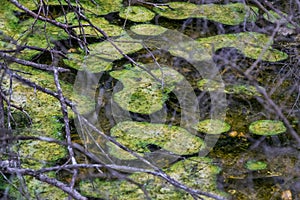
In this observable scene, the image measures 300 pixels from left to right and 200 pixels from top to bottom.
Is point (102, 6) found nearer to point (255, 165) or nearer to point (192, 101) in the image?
point (192, 101)

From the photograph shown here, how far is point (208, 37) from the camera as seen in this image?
2826 mm

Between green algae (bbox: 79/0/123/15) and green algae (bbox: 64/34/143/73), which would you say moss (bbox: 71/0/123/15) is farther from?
green algae (bbox: 64/34/143/73)

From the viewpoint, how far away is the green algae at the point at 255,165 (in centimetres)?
189

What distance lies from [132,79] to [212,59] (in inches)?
17.8

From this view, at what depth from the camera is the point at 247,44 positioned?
2715 mm

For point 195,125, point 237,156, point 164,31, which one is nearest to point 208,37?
point 164,31

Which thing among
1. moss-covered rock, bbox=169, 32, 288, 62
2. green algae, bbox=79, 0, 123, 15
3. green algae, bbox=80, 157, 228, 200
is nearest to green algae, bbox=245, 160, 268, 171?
green algae, bbox=80, 157, 228, 200

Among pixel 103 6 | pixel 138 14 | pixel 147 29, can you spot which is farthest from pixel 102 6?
pixel 147 29

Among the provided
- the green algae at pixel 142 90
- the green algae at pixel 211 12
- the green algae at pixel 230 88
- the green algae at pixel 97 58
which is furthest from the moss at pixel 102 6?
the green algae at pixel 230 88

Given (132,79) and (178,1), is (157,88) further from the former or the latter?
(178,1)

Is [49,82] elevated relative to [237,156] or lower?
elevated

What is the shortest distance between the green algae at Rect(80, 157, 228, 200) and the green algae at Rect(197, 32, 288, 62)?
0.93 meters

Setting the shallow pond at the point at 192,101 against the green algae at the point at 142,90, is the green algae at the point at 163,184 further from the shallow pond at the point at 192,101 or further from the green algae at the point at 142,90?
the green algae at the point at 142,90

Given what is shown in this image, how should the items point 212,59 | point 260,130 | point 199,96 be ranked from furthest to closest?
point 212,59 → point 199,96 → point 260,130
